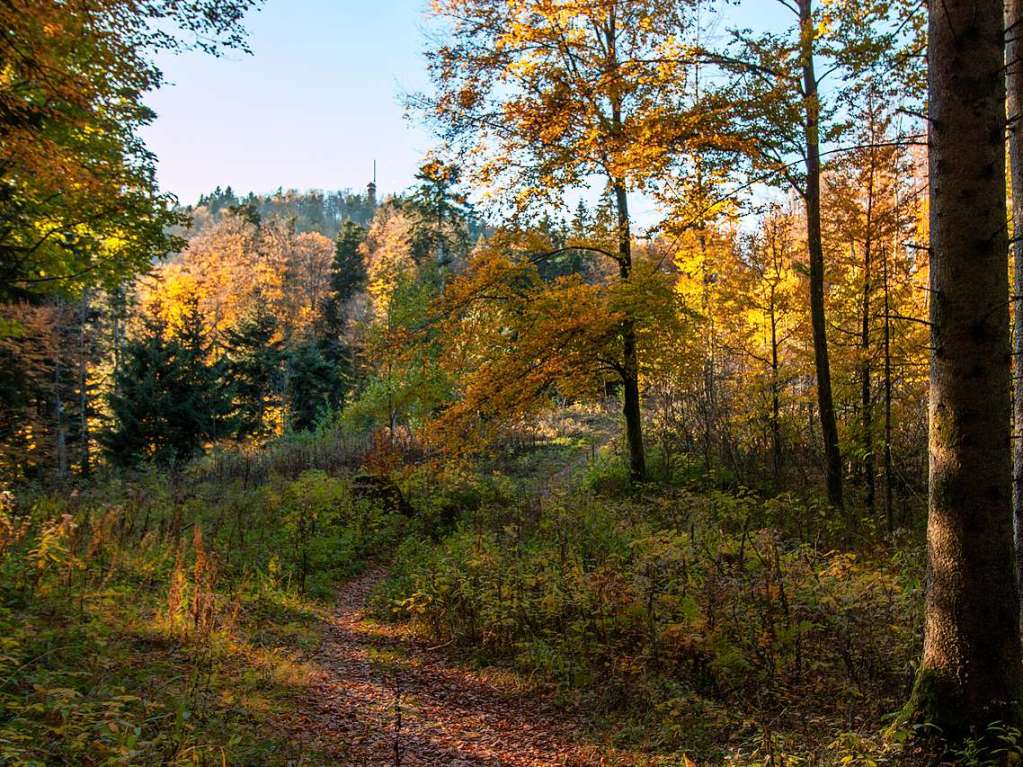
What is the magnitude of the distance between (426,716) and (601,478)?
35.0 ft

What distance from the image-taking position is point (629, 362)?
13.5 m

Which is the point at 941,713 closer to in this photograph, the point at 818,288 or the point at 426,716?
the point at 426,716

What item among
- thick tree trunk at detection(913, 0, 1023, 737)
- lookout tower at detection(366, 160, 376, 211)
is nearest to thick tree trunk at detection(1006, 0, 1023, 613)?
thick tree trunk at detection(913, 0, 1023, 737)

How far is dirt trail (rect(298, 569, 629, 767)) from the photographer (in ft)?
15.0

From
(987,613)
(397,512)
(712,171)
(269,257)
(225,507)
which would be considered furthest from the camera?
(269,257)

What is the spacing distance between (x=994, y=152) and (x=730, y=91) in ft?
22.1

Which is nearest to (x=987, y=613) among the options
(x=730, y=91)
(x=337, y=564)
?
(x=730, y=91)

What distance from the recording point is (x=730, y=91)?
30.8 feet

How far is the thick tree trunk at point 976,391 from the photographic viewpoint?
349cm

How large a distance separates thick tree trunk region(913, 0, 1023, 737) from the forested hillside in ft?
0.06

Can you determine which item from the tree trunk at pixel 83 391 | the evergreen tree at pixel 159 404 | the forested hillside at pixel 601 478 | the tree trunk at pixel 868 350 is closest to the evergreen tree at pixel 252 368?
the evergreen tree at pixel 159 404

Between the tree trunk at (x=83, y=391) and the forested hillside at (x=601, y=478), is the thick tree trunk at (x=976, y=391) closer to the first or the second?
the forested hillside at (x=601, y=478)

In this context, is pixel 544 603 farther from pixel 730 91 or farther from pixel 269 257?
pixel 269 257

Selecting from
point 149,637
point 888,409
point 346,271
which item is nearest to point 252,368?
point 346,271
